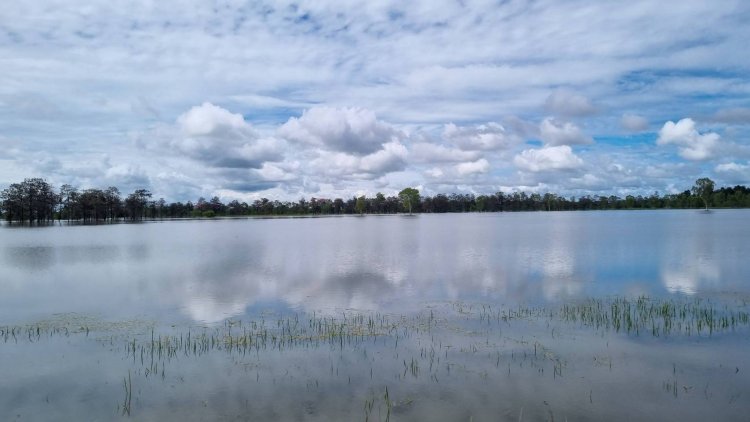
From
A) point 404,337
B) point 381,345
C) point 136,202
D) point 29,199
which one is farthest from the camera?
point 136,202

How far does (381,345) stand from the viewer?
12148 mm

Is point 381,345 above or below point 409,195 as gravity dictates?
below

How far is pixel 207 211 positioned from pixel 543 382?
20255cm

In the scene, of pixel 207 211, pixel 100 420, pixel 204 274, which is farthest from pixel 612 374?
pixel 207 211

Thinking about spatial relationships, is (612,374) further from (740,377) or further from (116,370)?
(116,370)

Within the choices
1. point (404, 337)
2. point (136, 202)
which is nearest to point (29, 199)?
point (136, 202)

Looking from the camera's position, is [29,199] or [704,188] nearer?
[29,199]

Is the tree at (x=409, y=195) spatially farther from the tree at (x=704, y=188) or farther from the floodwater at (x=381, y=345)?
the floodwater at (x=381, y=345)

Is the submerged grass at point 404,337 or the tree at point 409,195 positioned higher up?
the tree at point 409,195

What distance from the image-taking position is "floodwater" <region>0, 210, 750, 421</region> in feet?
28.4

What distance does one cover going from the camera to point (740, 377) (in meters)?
9.62

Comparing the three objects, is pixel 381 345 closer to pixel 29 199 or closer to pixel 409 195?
pixel 29 199

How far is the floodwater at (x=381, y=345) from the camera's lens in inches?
341

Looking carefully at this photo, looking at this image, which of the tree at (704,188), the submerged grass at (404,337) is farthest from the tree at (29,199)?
the tree at (704,188)
